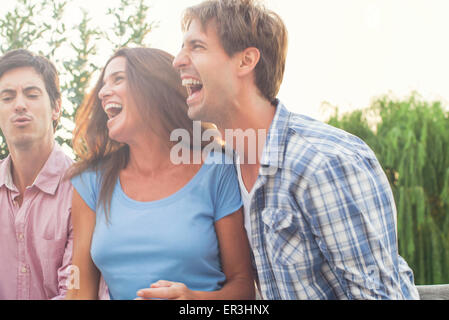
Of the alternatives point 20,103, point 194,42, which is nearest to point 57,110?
point 20,103

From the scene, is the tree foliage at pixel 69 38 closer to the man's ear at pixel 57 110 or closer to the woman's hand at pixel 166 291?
the man's ear at pixel 57 110

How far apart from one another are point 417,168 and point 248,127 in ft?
3.93

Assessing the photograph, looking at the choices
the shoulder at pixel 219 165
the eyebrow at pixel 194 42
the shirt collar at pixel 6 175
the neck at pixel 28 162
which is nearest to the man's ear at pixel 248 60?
the eyebrow at pixel 194 42

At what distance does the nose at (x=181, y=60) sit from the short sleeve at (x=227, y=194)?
1.10 ft

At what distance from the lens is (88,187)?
139 cm

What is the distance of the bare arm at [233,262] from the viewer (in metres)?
1.30

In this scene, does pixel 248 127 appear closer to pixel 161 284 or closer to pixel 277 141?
pixel 277 141

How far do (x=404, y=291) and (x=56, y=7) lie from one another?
1516mm

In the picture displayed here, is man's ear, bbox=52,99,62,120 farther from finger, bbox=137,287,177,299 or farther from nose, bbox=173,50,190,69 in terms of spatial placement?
finger, bbox=137,287,177,299

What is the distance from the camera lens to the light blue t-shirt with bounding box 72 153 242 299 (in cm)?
127

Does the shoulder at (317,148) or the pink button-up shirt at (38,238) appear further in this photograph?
the pink button-up shirt at (38,238)

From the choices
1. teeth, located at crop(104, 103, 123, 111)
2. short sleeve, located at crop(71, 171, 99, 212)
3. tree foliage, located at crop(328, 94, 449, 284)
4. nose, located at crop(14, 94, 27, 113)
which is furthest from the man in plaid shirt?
tree foliage, located at crop(328, 94, 449, 284)
